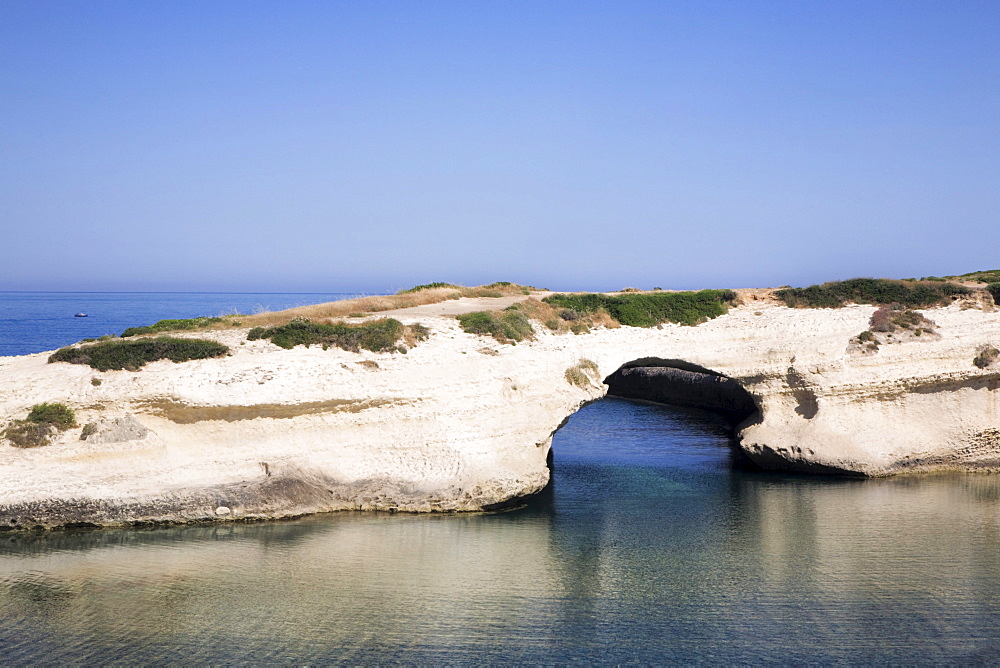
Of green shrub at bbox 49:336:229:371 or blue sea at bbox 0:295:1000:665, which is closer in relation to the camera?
blue sea at bbox 0:295:1000:665

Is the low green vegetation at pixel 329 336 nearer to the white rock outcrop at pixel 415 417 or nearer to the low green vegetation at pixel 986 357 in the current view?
the white rock outcrop at pixel 415 417

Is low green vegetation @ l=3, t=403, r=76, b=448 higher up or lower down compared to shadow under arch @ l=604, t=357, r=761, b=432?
higher up

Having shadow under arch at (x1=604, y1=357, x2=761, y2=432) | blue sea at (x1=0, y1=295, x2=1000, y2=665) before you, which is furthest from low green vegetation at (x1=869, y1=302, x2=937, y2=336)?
shadow under arch at (x1=604, y1=357, x2=761, y2=432)

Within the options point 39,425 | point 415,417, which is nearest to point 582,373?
point 415,417

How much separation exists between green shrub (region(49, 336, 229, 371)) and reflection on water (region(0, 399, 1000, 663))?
496 centimetres

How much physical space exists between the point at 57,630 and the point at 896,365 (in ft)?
88.0

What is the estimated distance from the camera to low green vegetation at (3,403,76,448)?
22453mm

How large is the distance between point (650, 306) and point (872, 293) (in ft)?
30.2

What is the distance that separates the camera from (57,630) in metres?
16.0

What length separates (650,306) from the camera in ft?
105

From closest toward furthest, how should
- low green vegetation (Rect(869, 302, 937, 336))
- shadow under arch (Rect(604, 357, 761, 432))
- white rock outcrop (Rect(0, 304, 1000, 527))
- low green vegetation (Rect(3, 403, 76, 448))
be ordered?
low green vegetation (Rect(3, 403, 76, 448)) → white rock outcrop (Rect(0, 304, 1000, 527)) → low green vegetation (Rect(869, 302, 937, 336)) → shadow under arch (Rect(604, 357, 761, 432))

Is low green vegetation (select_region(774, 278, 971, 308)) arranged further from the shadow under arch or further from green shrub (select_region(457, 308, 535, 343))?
green shrub (select_region(457, 308, 535, 343))

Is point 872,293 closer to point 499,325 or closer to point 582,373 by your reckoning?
point 582,373

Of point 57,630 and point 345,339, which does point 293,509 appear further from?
point 57,630
